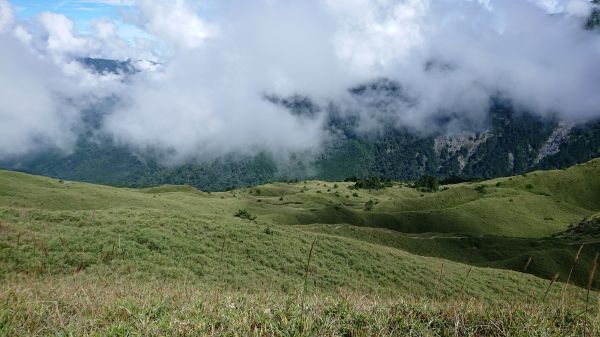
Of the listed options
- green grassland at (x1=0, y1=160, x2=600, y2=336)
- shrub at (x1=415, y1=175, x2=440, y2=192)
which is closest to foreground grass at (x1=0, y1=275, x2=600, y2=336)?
green grassland at (x1=0, y1=160, x2=600, y2=336)

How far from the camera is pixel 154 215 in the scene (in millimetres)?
32625

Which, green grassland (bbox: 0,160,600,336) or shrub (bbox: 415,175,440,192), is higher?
shrub (bbox: 415,175,440,192)

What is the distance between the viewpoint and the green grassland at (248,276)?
710 cm

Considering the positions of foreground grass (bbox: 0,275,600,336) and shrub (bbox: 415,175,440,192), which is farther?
shrub (bbox: 415,175,440,192)

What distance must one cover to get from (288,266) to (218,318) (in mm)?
20094

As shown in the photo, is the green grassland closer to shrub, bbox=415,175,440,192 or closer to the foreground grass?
the foreground grass

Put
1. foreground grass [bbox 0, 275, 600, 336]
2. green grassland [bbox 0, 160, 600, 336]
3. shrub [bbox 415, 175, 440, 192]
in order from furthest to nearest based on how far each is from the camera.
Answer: shrub [bbox 415, 175, 440, 192] → green grassland [bbox 0, 160, 600, 336] → foreground grass [bbox 0, 275, 600, 336]

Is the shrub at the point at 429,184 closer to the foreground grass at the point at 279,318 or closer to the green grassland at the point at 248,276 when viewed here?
the green grassland at the point at 248,276

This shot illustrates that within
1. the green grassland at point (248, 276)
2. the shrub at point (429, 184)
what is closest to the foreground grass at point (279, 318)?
the green grassland at point (248, 276)

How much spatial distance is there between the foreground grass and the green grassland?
0.10 ft

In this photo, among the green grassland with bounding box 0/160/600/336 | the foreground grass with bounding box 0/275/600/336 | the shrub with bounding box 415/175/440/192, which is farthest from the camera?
the shrub with bounding box 415/175/440/192

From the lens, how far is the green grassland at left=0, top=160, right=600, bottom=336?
710 centimetres

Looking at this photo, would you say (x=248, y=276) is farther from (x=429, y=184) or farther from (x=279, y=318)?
(x=429, y=184)

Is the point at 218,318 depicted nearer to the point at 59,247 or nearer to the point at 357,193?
the point at 59,247
